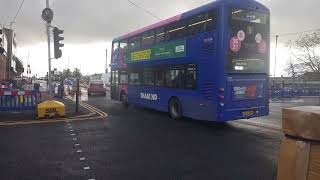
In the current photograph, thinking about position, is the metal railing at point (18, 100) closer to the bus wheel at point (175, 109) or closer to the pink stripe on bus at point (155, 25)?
the pink stripe on bus at point (155, 25)

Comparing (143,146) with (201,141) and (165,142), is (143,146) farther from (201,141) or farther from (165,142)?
(201,141)

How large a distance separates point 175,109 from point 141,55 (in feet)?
13.7

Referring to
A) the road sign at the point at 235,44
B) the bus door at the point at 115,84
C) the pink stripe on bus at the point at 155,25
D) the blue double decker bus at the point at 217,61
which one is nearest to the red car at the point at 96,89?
the bus door at the point at 115,84

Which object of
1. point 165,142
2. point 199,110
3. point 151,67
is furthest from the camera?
point 151,67

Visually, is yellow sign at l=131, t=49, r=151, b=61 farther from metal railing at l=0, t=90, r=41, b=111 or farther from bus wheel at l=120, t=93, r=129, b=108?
metal railing at l=0, t=90, r=41, b=111

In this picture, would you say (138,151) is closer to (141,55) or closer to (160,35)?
(160,35)

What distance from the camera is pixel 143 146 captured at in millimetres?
10328

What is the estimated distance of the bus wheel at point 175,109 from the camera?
16109 mm

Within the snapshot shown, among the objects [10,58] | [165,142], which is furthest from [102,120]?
[10,58]

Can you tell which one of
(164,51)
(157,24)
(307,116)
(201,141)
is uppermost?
(157,24)

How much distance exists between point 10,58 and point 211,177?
63.8 meters

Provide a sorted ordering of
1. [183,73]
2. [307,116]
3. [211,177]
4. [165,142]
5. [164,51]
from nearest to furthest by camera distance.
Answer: [307,116] → [211,177] → [165,142] → [183,73] → [164,51]

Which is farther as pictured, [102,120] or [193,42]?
[102,120]

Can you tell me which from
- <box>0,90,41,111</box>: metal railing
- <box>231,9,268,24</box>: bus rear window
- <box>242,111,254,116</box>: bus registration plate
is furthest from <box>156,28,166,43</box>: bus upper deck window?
<box>0,90,41,111</box>: metal railing
